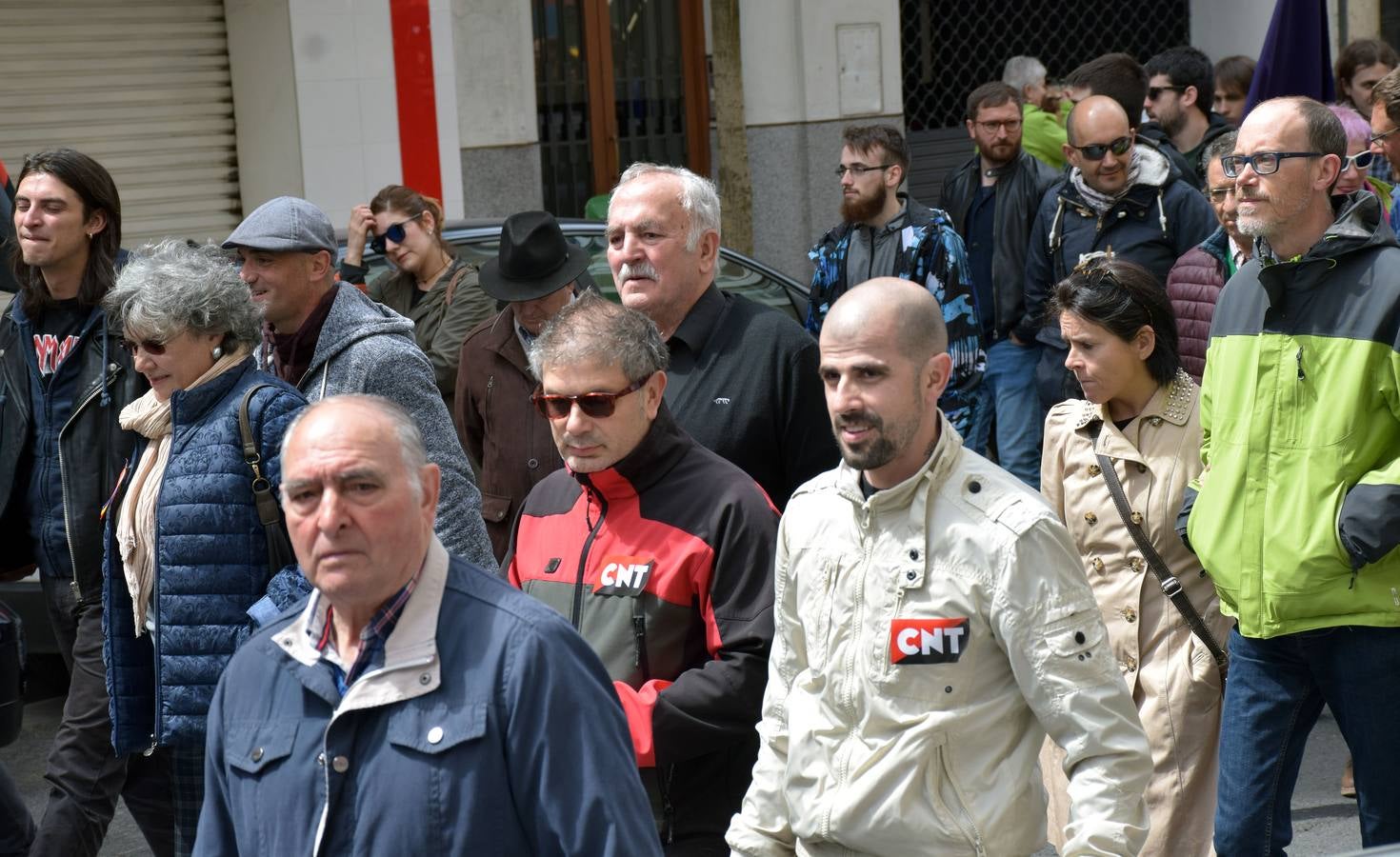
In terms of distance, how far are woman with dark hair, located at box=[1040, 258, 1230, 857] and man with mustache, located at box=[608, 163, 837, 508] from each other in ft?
2.43

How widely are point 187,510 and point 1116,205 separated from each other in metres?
4.23

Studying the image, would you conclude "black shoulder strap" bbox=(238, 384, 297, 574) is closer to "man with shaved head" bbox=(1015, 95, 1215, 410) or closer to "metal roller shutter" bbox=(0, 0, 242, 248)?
"man with shaved head" bbox=(1015, 95, 1215, 410)

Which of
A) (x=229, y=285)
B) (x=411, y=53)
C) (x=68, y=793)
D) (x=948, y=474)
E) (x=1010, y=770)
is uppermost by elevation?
(x=411, y=53)

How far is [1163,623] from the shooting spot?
180 inches

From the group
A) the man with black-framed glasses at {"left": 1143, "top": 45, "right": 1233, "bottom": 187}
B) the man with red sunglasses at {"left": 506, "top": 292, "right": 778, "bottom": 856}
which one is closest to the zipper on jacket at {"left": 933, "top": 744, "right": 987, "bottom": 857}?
the man with red sunglasses at {"left": 506, "top": 292, "right": 778, "bottom": 856}

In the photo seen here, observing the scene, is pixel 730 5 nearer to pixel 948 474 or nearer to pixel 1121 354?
pixel 1121 354

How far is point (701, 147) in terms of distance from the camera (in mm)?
14500

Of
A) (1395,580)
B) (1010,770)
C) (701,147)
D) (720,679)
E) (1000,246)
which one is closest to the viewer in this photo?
(1010,770)

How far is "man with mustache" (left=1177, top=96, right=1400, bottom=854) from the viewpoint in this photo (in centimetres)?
399

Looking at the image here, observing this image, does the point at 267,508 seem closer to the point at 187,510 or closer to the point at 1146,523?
the point at 187,510

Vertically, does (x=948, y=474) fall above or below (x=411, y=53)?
below

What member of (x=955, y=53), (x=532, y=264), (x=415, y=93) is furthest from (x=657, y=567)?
(x=955, y=53)

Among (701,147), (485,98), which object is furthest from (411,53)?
(701,147)

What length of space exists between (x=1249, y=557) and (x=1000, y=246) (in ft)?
14.3
